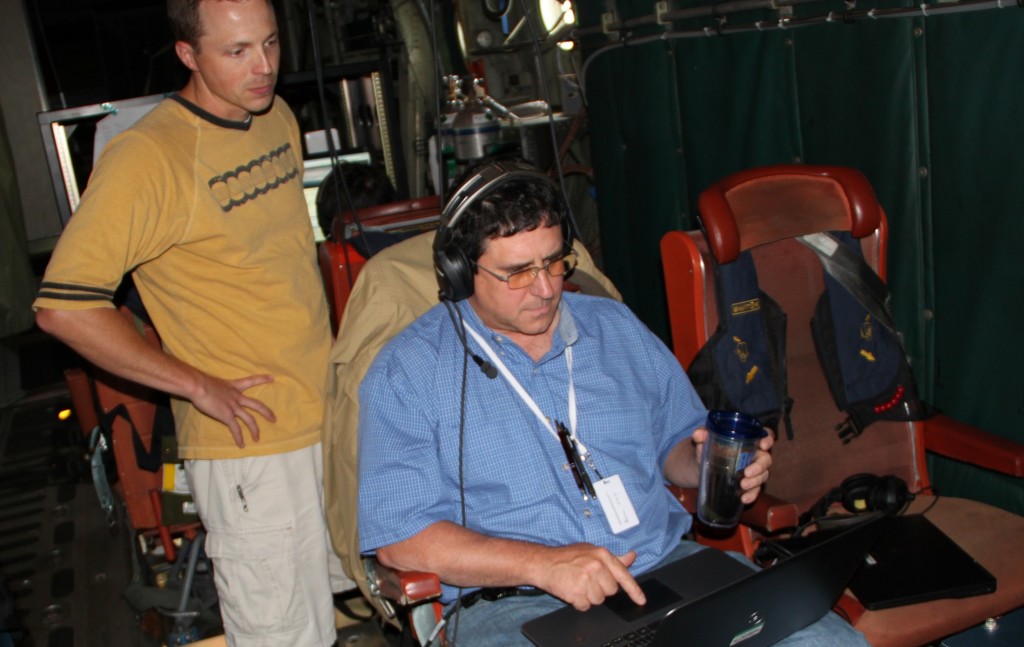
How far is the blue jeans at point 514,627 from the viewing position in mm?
1957

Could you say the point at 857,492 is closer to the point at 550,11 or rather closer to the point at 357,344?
the point at 357,344

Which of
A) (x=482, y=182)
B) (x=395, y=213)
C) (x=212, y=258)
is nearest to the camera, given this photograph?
(x=482, y=182)

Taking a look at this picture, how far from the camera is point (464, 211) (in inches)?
79.3

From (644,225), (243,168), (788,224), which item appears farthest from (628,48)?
(243,168)

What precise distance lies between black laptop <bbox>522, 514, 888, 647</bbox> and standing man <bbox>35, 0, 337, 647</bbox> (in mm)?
822

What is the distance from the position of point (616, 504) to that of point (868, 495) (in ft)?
3.06

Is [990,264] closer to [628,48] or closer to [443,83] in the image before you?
[628,48]

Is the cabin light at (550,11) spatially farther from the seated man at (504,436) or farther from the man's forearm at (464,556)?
the man's forearm at (464,556)

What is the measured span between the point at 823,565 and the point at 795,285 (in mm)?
1131

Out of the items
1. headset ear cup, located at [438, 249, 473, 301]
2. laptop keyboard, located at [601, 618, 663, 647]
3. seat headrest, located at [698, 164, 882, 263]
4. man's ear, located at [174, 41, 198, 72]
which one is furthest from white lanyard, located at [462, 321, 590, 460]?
man's ear, located at [174, 41, 198, 72]

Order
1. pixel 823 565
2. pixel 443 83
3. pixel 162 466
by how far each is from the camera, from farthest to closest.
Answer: pixel 443 83, pixel 162 466, pixel 823 565

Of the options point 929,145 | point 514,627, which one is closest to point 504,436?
point 514,627

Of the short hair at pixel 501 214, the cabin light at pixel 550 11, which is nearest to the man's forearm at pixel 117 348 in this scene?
the short hair at pixel 501 214

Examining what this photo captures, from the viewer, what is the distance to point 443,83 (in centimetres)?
709
